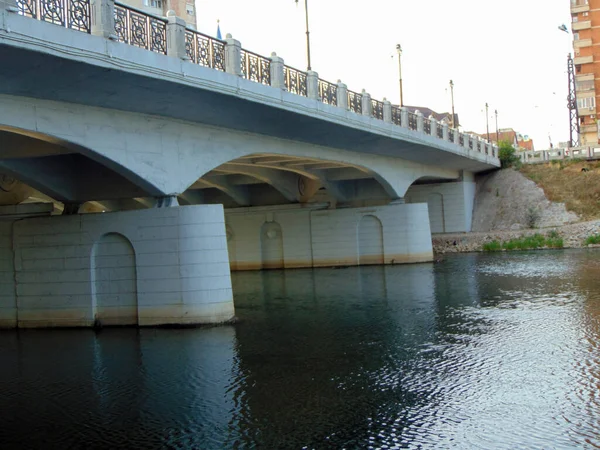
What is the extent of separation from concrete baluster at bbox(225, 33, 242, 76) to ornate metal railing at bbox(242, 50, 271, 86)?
1.51 ft

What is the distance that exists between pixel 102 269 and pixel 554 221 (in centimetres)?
3124

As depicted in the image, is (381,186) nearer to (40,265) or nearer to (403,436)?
(40,265)

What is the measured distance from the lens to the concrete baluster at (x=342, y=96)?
24391mm

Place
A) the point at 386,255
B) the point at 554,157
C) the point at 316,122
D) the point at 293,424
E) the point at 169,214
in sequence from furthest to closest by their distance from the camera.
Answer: the point at 554,157 → the point at 386,255 → the point at 316,122 → the point at 169,214 → the point at 293,424

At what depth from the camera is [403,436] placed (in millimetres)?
8883

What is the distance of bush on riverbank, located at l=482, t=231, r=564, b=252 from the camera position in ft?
127

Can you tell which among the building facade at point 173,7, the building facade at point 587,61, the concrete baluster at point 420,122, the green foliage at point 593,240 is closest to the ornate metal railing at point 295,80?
the concrete baluster at point 420,122

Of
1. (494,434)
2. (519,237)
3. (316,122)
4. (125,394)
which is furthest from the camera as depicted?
(519,237)

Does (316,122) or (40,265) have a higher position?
(316,122)

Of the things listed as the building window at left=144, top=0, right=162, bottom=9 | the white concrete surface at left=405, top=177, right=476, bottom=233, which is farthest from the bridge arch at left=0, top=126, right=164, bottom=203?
the building window at left=144, top=0, right=162, bottom=9

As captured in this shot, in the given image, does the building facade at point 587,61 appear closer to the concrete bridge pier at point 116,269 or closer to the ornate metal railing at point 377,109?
the ornate metal railing at point 377,109

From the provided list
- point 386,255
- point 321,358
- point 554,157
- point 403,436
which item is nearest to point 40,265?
point 321,358

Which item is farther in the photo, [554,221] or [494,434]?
[554,221]

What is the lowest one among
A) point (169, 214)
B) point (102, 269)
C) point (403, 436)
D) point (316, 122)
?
point (403, 436)
